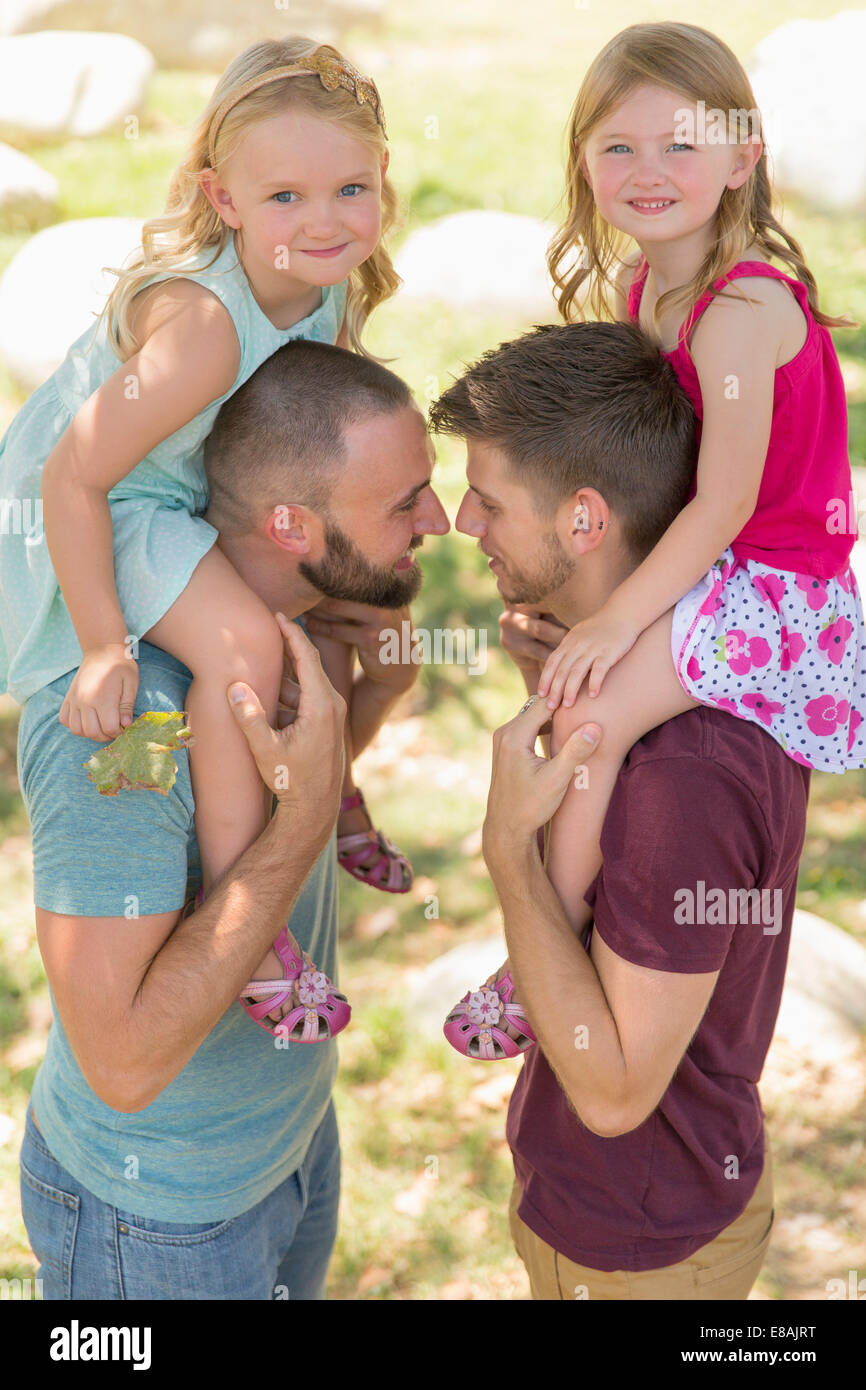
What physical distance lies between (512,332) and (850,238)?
3.71 metres

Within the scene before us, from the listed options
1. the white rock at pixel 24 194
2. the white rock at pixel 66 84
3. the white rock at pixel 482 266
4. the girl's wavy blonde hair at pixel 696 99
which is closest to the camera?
the girl's wavy blonde hair at pixel 696 99

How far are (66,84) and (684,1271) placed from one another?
1061 cm

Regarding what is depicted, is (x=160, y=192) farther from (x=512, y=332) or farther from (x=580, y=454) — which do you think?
(x=580, y=454)

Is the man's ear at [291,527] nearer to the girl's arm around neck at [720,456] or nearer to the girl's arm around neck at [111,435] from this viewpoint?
the girl's arm around neck at [111,435]

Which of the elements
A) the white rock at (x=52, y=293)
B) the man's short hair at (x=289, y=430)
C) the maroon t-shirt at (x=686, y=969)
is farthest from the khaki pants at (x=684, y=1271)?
the white rock at (x=52, y=293)

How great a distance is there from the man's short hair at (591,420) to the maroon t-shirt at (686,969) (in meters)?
0.49

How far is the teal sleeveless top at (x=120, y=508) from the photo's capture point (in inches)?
101

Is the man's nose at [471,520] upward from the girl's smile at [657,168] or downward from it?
downward

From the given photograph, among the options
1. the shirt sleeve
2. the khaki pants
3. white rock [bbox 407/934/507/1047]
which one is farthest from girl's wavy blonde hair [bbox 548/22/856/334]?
white rock [bbox 407/934/507/1047]

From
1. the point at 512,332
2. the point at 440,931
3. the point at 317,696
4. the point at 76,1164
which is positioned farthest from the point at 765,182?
the point at 512,332

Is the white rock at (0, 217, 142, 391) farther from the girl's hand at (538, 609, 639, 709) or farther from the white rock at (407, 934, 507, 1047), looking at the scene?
the girl's hand at (538, 609, 639, 709)

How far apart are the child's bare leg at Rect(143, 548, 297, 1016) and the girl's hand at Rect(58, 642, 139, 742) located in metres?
0.12

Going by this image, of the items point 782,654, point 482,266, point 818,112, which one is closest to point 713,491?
point 782,654

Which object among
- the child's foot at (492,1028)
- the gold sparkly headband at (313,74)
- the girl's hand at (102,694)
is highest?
the gold sparkly headband at (313,74)
